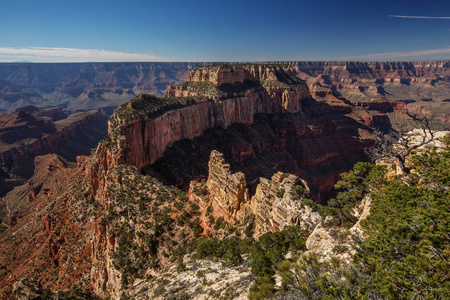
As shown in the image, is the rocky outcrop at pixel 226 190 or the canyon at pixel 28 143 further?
the canyon at pixel 28 143

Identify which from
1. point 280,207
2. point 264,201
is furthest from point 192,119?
point 280,207

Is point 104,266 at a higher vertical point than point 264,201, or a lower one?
lower

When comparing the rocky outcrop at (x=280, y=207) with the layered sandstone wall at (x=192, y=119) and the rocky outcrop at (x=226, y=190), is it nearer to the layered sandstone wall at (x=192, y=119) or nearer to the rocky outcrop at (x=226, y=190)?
the rocky outcrop at (x=226, y=190)

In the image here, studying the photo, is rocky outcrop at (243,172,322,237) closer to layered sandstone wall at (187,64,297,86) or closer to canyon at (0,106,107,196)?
layered sandstone wall at (187,64,297,86)

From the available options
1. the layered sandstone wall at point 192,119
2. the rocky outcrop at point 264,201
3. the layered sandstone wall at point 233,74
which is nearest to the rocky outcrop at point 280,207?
the rocky outcrop at point 264,201

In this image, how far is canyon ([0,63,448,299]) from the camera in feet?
87.5

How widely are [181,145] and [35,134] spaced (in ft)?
448

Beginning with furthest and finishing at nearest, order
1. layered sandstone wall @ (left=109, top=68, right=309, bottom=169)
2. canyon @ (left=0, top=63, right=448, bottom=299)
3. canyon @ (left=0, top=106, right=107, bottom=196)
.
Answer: canyon @ (left=0, top=106, right=107, bottom=196), layered sandstone wall @ (left=109, top=68, right=309, bottom=169), canyon @ (left=0, top=63, right=448, bottom=299)

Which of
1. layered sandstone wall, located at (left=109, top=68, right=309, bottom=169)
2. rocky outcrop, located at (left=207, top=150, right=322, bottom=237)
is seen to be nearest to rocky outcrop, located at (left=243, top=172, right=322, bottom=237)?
rocky outcrop, located at (left=207, top=150, right=322, bottom=237)

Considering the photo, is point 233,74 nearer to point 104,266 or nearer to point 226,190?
point 226,190

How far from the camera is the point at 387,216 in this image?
14258 millimetres

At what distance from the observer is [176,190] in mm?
40812

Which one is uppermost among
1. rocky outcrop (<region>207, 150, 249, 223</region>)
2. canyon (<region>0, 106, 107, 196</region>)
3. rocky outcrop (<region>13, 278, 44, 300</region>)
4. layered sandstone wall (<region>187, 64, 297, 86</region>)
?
layered sandstone wall (<region>187, 64, 297, 86</region>)

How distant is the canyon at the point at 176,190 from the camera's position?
2667 cm
